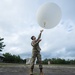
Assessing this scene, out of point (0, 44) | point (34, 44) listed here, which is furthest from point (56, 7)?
point (0, 44)

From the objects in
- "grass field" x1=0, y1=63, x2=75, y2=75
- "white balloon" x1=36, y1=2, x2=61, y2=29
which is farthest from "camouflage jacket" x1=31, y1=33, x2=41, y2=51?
"grass field" x1=0, y1=63, x2=75, y2=75

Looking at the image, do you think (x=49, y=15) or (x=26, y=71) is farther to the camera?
(x=26, y=71)

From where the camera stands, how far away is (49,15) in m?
10.4

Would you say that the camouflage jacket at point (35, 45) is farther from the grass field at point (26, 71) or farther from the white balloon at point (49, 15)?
the grass field at point (26, 71)

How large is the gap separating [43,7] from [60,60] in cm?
2116

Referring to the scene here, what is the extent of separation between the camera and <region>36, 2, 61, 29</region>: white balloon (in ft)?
34.0

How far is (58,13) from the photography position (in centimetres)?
1048

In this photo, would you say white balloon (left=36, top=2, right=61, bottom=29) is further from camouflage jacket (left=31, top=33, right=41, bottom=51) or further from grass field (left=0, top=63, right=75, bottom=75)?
grass field (left=0, top=63, right=75, bottom=75)

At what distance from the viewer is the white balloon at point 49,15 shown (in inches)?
408

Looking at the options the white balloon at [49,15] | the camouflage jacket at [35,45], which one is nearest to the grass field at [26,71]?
the camouflage jacket at [35,45]

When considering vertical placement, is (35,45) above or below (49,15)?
below

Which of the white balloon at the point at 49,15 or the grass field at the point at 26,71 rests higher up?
the white balloon at the point at 49,15

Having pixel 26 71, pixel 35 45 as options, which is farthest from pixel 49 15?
pixel 26 71

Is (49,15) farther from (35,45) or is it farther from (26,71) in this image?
(26,71)
